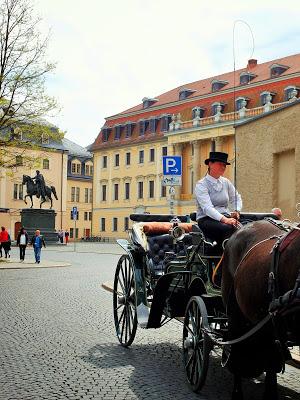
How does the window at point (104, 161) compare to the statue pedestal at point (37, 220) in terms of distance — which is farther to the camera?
the window at point (104, 161)

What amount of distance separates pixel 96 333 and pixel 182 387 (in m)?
3.38

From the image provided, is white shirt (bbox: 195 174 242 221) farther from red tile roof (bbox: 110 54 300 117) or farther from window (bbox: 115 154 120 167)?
window (bbox: 115 154 120 167)

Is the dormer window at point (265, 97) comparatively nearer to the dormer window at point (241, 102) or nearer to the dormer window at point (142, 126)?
the dormer window at point (241, 102)

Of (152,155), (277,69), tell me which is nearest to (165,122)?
(152,155)

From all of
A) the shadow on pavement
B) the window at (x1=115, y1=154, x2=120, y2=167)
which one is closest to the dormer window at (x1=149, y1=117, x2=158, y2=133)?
the window at (x1=115, y1=154, x2=120, y2=167)

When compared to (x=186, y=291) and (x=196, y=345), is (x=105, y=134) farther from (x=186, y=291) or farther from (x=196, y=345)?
(x=196, y=345)

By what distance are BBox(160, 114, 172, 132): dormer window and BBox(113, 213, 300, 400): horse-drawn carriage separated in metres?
62.2

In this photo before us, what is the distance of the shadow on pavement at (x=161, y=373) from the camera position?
19.4 feet

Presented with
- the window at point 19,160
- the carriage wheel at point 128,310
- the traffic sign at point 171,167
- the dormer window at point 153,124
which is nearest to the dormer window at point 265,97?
the dormer window at point 153,124

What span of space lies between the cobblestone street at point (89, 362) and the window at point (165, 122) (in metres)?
59.8

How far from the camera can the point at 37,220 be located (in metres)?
47.8

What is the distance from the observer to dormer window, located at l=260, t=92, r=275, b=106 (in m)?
58.4

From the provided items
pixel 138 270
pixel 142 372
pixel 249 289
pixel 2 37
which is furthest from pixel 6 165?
pixel 249 289

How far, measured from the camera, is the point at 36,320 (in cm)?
1061
